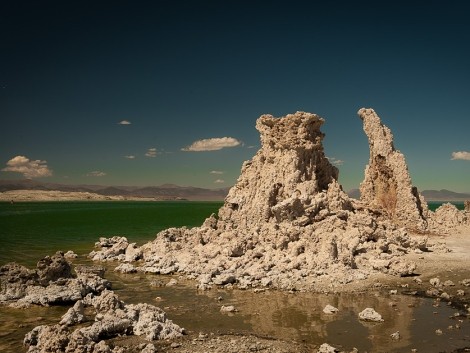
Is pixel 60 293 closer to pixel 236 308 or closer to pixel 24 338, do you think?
pixel 24 338

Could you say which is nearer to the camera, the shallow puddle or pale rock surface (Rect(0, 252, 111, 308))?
the shallow puddle

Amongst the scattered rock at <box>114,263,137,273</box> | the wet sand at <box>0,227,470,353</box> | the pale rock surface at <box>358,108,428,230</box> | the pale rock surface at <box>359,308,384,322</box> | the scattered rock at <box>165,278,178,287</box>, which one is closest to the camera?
the wet sand at <box>0,227,470,353</box>

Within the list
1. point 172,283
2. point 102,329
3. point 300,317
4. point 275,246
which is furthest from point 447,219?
point 102,329

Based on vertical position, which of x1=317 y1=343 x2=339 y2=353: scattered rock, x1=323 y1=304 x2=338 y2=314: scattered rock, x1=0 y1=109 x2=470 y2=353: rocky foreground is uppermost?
x1=0 y1=109 x2=470 y2=353: rocky foreground

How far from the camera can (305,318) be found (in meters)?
14.1

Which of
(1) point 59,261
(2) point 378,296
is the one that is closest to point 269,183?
(2) point 378,296

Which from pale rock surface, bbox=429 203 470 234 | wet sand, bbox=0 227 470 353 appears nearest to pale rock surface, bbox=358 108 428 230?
pale rock surface, bbox=429 203 470 234

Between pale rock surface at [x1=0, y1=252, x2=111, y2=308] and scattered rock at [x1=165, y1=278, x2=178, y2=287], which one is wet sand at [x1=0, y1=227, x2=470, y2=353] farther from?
pale rock surface at [x1=0, y1=252, x2=111, y2=308]

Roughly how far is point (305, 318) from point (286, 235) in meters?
8.19

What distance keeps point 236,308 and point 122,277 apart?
8.40 metres

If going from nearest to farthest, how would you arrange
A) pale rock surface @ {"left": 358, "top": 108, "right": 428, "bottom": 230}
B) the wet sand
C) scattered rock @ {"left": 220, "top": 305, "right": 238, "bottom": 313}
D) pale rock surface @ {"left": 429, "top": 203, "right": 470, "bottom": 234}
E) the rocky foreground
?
the wet sand, the rocky foreground, scattered rock @ {"left": 220, "top": 305, "right": 238, "bottom": 313}, pale rock surface @ {"left": 358, "top": 108, "right": 428, "bottom": 230}, pale rock surface @ {"left": 429, "top": 203, "right": 470, "bottom": 234}

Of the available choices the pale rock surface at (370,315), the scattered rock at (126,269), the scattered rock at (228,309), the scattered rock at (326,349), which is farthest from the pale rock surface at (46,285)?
the pale rock surface at (370,315)

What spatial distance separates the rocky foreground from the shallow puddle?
95 centimetres

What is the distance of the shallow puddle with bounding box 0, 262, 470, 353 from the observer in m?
12.1
